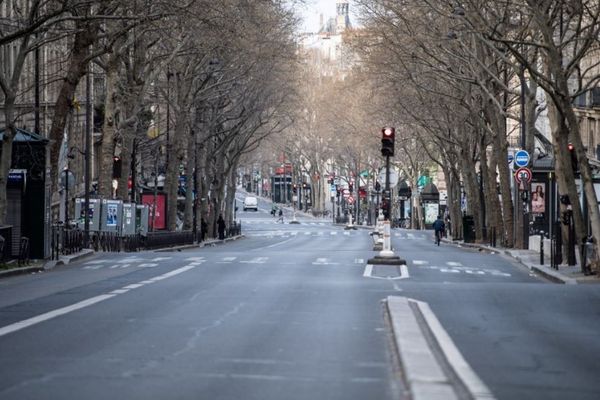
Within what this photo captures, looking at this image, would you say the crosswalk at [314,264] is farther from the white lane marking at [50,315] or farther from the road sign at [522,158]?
the white lane marking at [50,315]

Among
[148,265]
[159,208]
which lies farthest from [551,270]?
[159,208]

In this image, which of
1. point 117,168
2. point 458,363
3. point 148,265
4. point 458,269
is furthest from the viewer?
point 117,168

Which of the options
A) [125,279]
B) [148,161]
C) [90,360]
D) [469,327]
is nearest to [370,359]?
[90,360]

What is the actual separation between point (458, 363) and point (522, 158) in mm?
35534

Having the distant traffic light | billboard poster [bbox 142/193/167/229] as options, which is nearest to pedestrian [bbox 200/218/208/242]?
Answer: billboard poster [bbox 142/193/167/229]

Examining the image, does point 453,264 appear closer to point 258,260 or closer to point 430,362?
point 258,260

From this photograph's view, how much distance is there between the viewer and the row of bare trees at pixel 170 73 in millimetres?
36344

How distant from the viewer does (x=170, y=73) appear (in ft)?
213

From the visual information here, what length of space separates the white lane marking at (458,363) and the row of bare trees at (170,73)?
45.2 feet

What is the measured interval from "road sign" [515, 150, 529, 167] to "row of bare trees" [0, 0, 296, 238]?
10.7m

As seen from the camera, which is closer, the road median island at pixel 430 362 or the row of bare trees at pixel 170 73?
the road median island at pixel 430 362

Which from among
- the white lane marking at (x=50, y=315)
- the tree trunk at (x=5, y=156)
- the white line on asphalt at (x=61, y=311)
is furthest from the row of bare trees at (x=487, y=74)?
the white lane marking at (x=50, y=315)

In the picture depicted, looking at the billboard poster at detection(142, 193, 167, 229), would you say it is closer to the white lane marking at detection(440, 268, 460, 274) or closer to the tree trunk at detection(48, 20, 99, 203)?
the tree trunk at detection(48, 20, 99, 203)

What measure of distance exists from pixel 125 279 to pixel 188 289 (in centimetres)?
368
